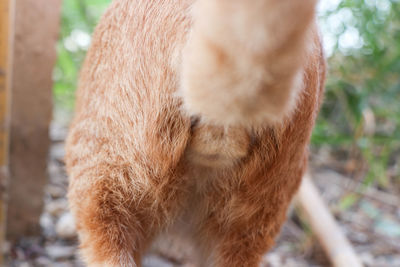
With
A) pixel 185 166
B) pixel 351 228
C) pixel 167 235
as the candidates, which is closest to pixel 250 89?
pixel 185 166

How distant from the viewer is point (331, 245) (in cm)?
203

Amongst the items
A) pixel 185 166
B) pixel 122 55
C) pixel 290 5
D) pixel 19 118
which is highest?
pixel 19 118

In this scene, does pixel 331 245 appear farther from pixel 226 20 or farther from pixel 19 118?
pixel 226 20

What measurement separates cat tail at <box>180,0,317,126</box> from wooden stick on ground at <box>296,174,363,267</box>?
1409 mm

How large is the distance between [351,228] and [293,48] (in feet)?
7.27

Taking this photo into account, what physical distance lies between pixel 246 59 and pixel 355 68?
2.47 metres

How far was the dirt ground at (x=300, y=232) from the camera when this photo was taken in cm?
197

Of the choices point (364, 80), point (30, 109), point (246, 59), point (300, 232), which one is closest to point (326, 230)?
point (300, 232)

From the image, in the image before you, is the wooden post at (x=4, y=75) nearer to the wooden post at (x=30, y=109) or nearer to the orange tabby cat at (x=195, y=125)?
the wooden post at (x=30, y=109)

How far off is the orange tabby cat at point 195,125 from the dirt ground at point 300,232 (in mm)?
626

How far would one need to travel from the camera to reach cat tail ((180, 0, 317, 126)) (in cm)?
60

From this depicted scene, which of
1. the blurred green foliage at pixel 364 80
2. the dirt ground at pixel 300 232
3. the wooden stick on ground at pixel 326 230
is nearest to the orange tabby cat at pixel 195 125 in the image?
the dirt ground at pixel 300 232

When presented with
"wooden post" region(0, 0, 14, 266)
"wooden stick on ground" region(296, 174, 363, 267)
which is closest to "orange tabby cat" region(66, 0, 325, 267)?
"wooden post" region(0, 0, 14, 266)

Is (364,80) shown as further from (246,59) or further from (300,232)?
(246,59)
